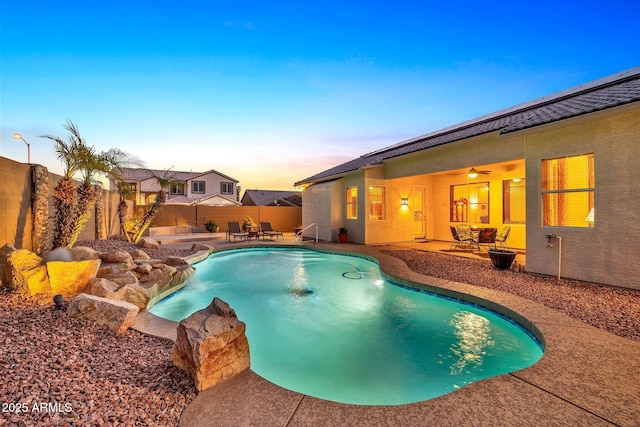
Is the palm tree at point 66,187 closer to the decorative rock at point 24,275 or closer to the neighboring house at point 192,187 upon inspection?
the decorative rock at point 24,275

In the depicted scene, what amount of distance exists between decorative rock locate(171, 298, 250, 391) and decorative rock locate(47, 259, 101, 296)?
3409 mm

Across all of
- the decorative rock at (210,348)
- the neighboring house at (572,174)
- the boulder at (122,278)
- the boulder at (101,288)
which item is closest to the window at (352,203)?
the neighboring house at (572,174)

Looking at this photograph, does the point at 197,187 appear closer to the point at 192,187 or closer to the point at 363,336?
the point at 192,187

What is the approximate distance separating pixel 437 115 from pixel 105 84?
15836 millimetres

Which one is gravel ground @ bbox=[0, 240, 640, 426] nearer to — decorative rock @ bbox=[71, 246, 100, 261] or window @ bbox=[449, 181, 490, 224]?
decorative rock @ bbox=[71, 246, 100, 261]

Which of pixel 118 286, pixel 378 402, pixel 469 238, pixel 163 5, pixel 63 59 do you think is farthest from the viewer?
pixel 469 238

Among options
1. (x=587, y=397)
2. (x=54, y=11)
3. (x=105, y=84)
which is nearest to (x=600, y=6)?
(x=587, y=397)

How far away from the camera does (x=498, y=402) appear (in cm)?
235

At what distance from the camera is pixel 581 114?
19.1 feet

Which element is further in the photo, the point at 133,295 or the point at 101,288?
the point at 133,295

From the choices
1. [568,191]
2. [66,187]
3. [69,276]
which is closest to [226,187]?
[66,187]

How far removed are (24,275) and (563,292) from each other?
29.4 feet

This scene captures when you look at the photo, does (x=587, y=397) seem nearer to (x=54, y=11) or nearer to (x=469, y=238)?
(x=469, y=238)

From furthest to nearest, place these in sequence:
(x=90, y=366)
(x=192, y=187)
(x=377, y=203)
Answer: (x=192, y=187), (x=377, y=203), (x=90, y=366)
